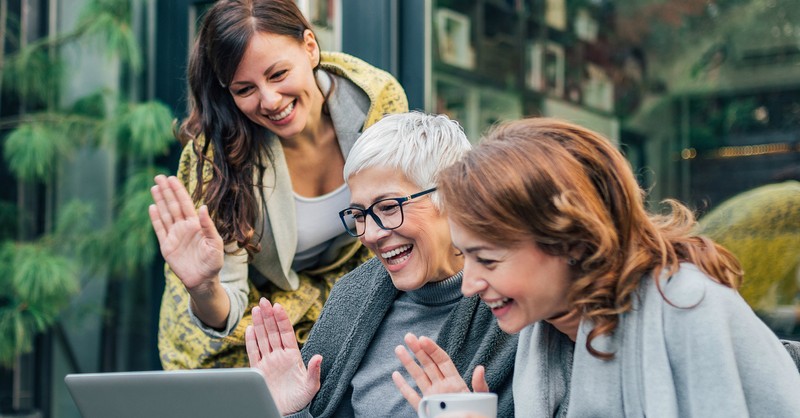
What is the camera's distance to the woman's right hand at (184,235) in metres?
2.03

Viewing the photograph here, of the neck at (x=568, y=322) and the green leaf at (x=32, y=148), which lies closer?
the neck at (x=568, y=322)

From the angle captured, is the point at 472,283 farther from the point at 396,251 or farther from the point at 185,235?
the point at 185,235

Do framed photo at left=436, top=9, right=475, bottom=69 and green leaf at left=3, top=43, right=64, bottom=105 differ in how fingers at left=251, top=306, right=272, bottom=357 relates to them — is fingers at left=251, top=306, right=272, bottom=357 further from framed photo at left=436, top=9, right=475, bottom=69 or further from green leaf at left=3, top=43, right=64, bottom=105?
green leaf at left=3, top=43, right=64, bottom=105

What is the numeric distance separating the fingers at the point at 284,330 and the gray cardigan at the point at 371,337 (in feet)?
0.39

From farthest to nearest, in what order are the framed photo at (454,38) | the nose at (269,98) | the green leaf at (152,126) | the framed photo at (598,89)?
the green leaf at (152,126) < the framed photo at (454,38) < the framed photo at (598,89) < the nose at (269,98)

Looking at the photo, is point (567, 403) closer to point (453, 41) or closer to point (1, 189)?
point (453, 41)

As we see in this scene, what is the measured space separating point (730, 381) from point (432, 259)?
69cm

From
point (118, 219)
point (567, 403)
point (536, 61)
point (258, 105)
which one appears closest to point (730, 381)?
point (567, 403)

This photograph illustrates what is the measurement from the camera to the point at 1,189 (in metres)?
4.12

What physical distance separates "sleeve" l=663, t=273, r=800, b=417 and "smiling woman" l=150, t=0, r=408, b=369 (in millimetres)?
1041

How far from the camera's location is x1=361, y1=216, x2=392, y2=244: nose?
1.88 metres

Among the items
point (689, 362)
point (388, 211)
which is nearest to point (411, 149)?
point (388, 211)

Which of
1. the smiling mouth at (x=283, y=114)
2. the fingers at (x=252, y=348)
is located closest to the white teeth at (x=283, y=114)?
the smiling mouth at (x=283, y=114)

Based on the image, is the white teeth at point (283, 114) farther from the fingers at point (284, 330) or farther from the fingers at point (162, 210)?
the fingers at point (284, 330)
